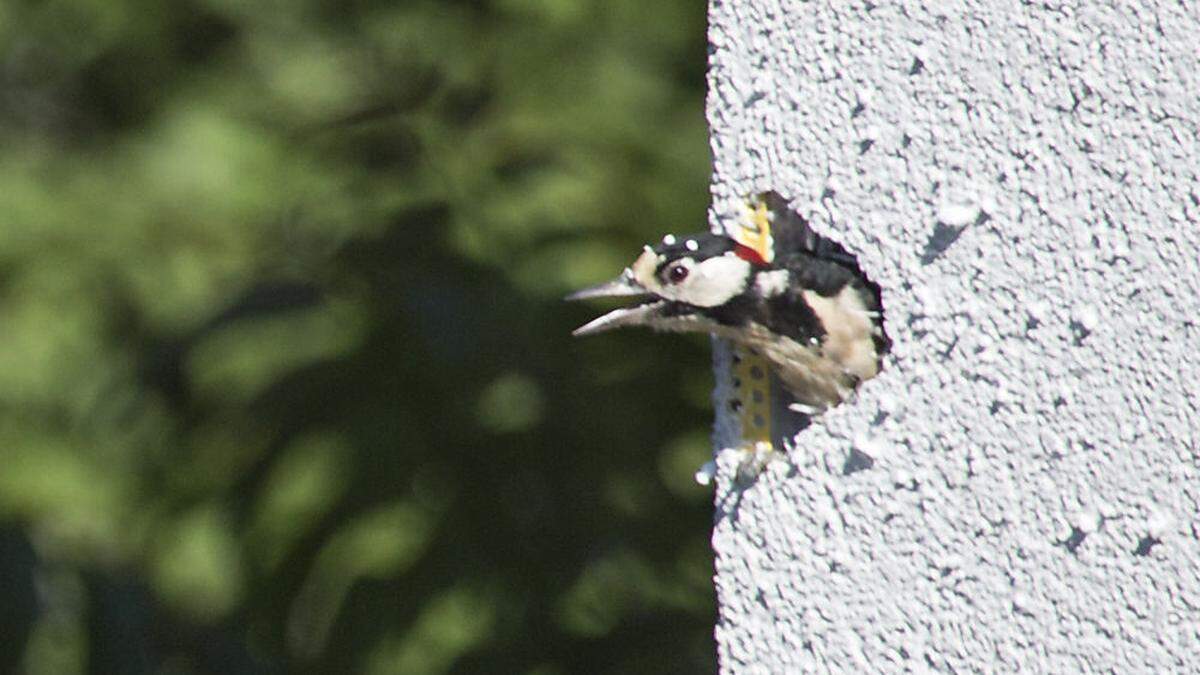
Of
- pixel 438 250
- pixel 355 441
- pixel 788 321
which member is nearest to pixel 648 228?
pixel 438 250

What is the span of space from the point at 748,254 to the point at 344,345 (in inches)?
18.0

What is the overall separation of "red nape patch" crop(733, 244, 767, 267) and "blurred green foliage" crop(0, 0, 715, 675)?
42cm

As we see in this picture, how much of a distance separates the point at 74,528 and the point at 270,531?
17 cm

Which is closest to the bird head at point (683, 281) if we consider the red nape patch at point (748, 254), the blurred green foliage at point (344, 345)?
the red nape patch at point (748, 254)

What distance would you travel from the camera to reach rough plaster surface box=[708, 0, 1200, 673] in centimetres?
80

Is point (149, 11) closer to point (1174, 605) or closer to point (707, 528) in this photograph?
point (707, 528)

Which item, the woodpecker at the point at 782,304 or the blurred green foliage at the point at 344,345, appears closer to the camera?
the woodpecker at the point at 782,304

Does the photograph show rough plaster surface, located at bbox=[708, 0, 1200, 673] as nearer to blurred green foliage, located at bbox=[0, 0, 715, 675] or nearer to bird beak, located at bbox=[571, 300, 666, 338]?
bird beak, located at bbox=[571, 300, 666, 338]

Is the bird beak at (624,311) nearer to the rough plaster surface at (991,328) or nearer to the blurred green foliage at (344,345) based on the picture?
the rough plaster surface at (991,328)

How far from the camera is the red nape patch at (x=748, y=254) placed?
2.72 ft

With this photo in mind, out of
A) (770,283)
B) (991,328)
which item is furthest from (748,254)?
(991,328)

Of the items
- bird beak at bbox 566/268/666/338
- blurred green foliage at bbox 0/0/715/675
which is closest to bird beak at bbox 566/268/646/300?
bird beak at bbox 566/268/666/338

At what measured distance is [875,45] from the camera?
2.71ft

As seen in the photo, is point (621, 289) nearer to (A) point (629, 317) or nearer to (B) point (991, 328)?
(A) point (629, 317)
